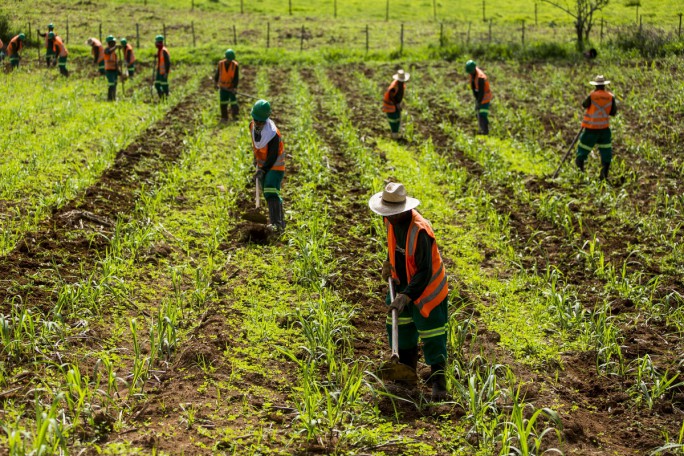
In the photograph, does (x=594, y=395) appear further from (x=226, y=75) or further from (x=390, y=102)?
(x=226, y=75)

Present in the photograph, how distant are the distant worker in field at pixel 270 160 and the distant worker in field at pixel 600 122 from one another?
515cm

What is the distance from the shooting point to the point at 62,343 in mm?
6184

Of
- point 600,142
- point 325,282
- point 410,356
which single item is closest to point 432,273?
point 410,356

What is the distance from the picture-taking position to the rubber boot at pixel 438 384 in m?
5.72

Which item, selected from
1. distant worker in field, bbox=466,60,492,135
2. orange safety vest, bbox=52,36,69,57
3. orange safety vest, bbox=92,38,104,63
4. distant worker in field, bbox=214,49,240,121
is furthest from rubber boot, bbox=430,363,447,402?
orange safety vest, bbox=52,36,69,57

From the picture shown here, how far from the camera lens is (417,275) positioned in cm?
560

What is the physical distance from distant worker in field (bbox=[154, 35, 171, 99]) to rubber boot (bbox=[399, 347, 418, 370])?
13.2 metres

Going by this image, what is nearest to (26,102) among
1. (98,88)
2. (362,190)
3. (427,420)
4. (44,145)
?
(98,88)

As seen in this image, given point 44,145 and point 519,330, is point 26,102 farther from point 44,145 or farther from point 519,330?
point 519,330

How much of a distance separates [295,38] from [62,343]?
2673 cm

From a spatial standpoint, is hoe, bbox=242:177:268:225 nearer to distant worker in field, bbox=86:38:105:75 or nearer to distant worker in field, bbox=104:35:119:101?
distant worker in field, bbox=104:35:119:101

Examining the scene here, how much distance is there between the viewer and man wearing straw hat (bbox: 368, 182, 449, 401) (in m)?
5.60

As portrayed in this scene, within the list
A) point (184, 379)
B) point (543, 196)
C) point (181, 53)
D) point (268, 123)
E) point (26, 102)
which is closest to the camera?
point (184, 379)

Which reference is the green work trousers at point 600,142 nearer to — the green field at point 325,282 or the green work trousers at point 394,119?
the green field at point 325,282
